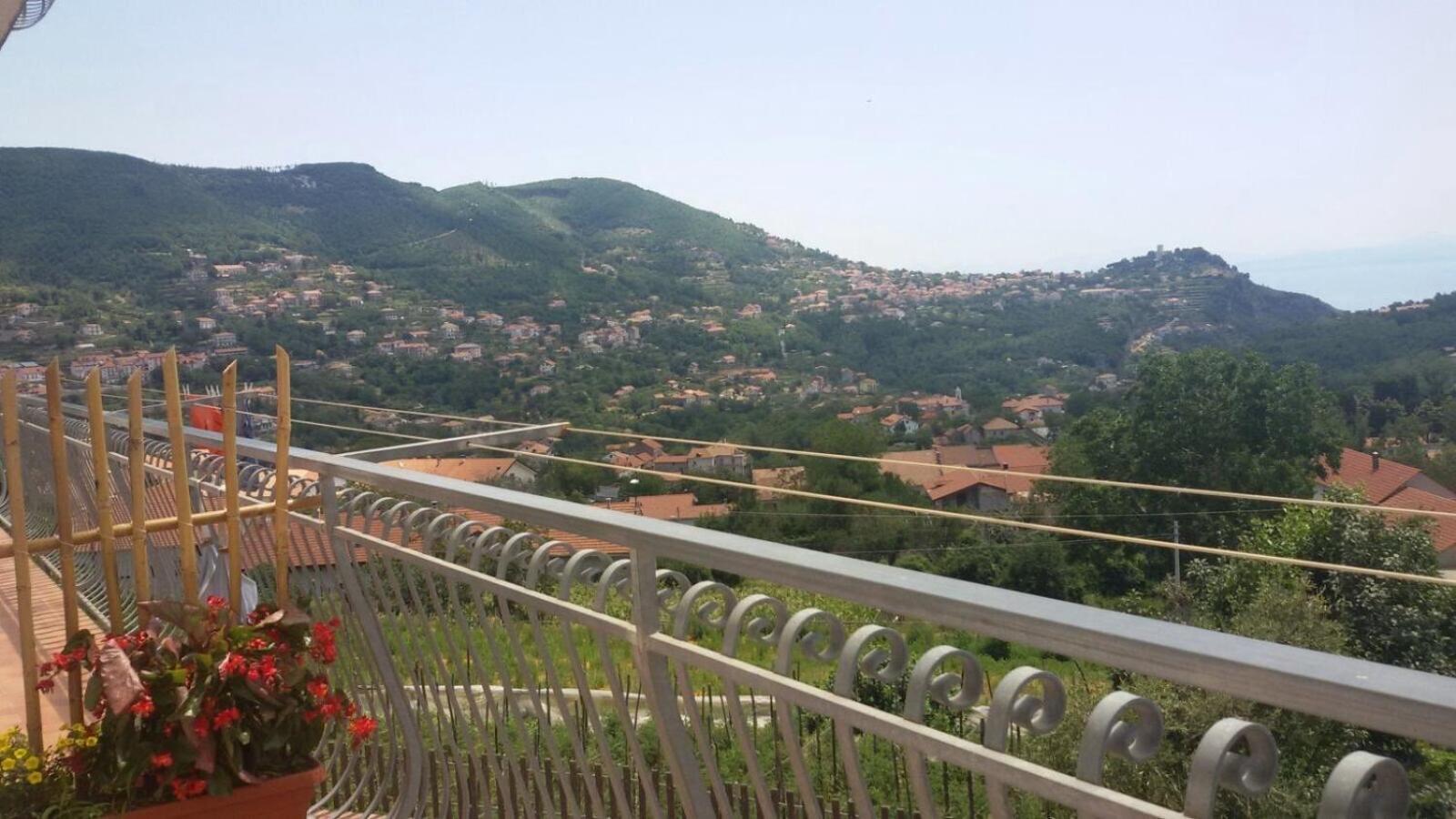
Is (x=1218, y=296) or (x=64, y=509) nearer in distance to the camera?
(x=64, y=509)

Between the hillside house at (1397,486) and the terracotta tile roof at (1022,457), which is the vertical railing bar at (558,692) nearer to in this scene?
the hillside house at (1397,486)

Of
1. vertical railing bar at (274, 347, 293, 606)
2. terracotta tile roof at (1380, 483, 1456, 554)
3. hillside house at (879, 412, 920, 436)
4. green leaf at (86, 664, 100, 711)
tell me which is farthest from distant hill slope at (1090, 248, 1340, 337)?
green leaf at (86, 664, 100, 711)

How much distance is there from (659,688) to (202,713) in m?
0.92

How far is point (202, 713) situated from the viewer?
1.95 metres

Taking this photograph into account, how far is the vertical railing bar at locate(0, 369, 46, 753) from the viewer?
2.13 m

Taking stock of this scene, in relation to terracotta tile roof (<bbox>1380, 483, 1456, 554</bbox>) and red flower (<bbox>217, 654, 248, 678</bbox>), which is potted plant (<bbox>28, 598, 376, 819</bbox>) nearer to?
red flower (<bbox>217, 654, 248, 678</bbox>)

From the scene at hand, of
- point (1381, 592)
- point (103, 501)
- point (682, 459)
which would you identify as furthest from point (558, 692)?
point (682, 459)

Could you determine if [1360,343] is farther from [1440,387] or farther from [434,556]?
[434,556]

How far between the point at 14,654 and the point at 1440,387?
3266 cm

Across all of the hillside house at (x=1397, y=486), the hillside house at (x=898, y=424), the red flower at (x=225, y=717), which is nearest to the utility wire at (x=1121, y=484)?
the red flower at (x=225, y=717)

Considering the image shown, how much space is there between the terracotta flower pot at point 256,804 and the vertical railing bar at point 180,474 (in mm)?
383

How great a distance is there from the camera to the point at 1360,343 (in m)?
37.3

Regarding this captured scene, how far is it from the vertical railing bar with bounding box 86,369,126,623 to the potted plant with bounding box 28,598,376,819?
167mm

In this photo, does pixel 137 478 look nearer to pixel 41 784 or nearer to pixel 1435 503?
pixel 41 784
